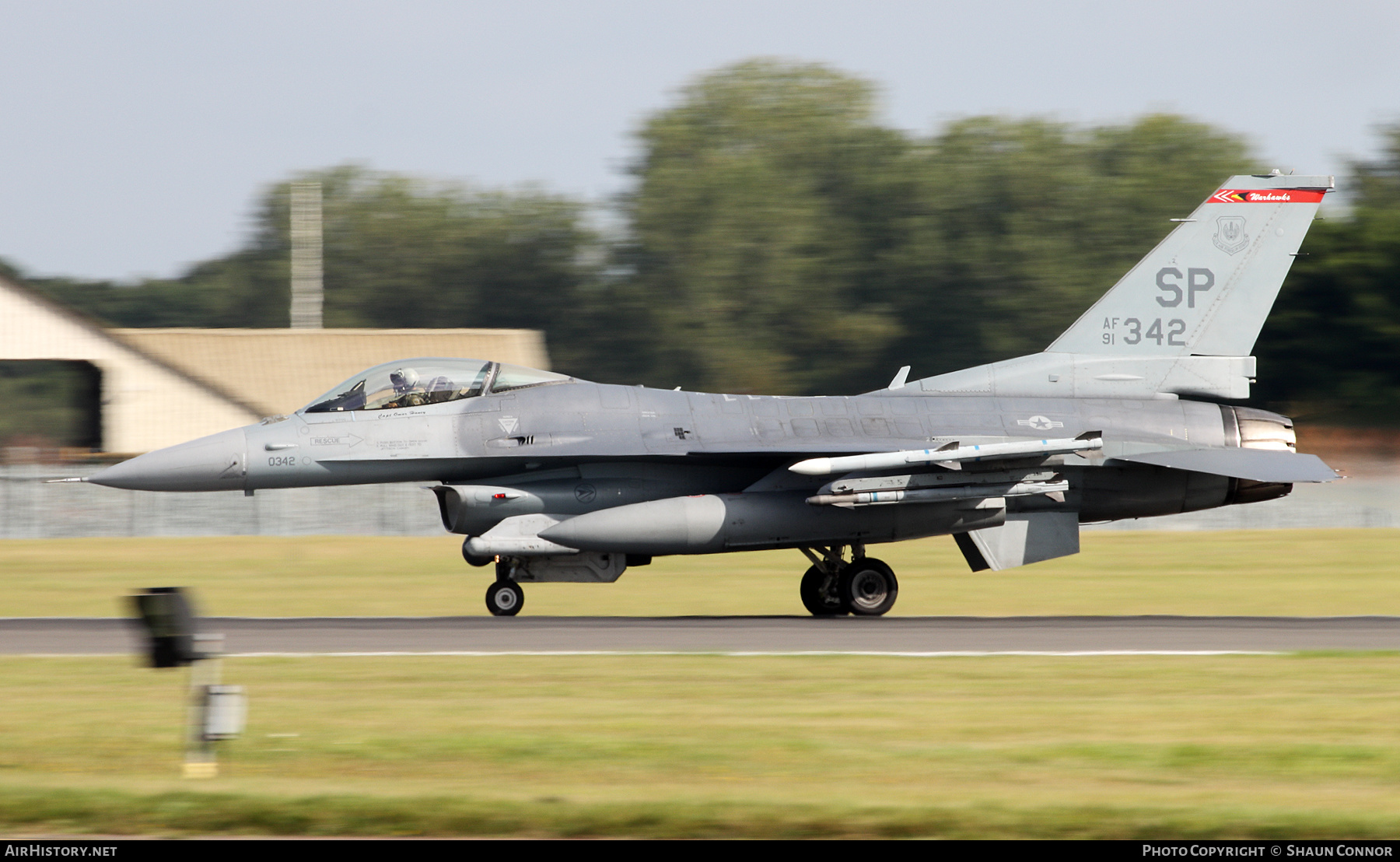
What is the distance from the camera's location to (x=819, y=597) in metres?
17.5

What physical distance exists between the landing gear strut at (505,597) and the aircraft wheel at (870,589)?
3.89 m

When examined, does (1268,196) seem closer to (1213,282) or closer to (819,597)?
(1213,282)

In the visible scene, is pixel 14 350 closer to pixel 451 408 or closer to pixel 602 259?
pixel 451 408

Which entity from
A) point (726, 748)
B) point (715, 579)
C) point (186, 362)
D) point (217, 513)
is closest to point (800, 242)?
point (186, 362)

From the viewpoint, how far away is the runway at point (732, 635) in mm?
13508

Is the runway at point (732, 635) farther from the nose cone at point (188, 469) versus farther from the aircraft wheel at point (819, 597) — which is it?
the nose cone at point (188, 469)

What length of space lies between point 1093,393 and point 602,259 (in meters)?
49.3

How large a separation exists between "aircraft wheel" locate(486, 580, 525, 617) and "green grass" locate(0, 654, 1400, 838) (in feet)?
12.7

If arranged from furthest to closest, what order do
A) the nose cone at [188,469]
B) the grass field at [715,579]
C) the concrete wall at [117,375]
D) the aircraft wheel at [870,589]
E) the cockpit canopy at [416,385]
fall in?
the concrete wall at [117,375] → the grass field at [715,579] → the aircraft wheel at [870,589] → the cockpit canopy at [416,385] → the nose cone at [188,469]

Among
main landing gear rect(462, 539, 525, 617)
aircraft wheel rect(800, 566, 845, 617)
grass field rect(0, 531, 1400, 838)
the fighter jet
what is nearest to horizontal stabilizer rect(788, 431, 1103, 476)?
the fighter jet

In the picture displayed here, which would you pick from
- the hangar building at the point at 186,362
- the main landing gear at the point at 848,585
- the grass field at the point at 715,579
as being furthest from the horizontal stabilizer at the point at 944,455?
the hangar building at the point at 186,362

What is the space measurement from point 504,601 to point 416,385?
8.88 feet

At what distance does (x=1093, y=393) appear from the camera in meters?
18.1

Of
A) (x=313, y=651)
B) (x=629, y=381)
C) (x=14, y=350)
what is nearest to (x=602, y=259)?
(x=629, y=381)
